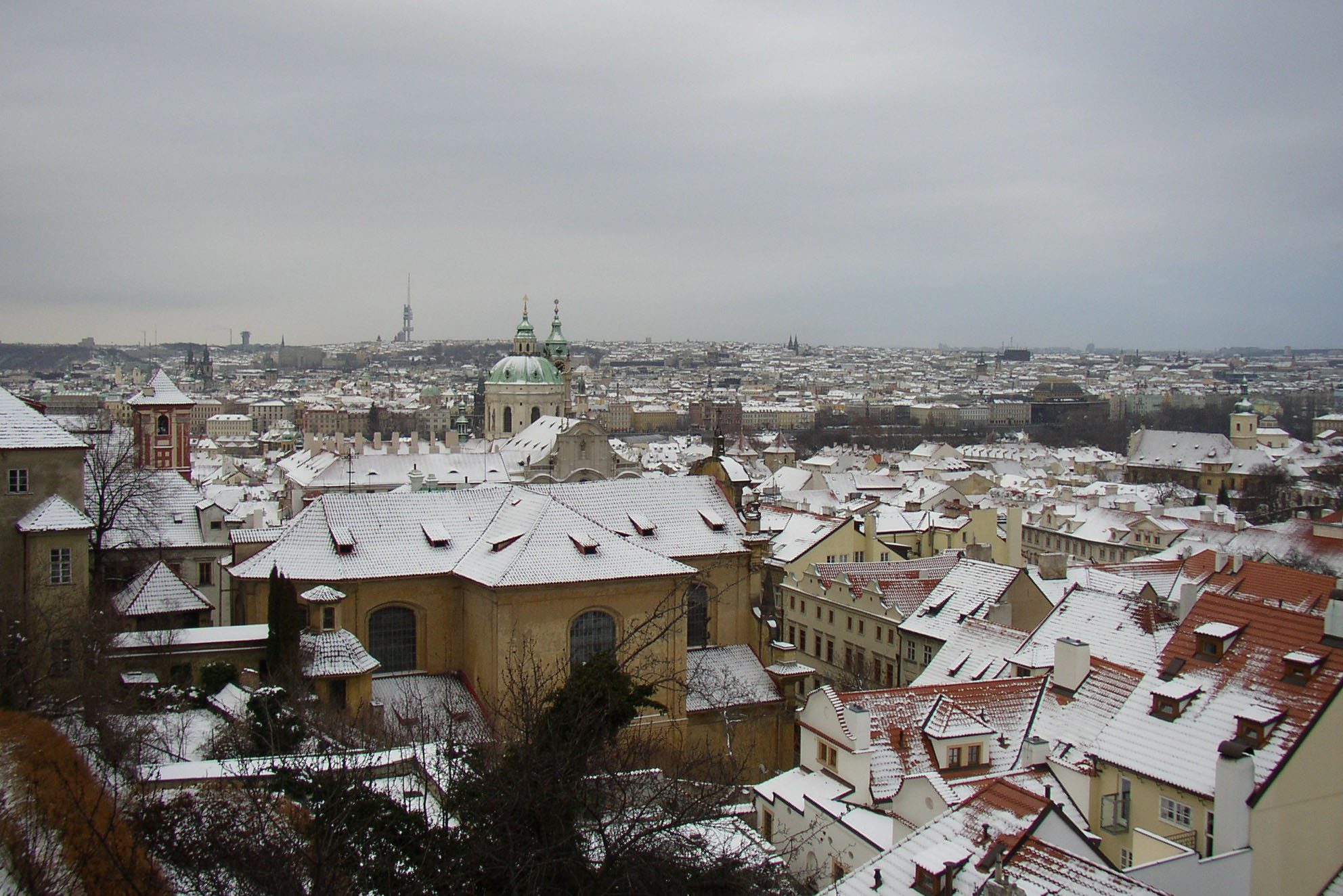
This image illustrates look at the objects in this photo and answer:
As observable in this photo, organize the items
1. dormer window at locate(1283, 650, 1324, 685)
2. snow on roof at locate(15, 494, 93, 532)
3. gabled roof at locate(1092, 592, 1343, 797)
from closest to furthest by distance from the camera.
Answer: gabled roof at locate(1092, 592, 1343, 797) < dormer window at locate(1283, 650, 1324, 685) < snow on roof at locate(15, 494, 93, 532)

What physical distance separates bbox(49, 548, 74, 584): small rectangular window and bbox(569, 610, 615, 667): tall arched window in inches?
442

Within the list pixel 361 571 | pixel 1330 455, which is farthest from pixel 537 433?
pixel 1330 455

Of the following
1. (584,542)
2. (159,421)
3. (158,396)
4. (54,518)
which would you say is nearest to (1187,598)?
(584,542)

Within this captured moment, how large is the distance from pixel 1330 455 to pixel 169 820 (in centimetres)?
12305

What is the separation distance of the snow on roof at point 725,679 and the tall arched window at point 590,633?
7.42 ft

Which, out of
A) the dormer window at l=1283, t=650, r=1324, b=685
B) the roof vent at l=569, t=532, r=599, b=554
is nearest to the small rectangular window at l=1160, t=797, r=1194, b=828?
the dormer window at l=1283, t=650, r=1324, b=685

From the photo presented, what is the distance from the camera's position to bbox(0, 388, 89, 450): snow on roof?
2673 cm

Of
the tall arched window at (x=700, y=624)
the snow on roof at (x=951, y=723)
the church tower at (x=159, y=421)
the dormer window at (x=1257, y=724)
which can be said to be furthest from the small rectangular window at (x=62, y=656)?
the dormer window at (x=1257, y=724)

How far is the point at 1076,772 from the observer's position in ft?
58.4

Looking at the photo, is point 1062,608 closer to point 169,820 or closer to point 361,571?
point 361,571

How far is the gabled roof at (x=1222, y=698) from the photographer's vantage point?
52.1 ft

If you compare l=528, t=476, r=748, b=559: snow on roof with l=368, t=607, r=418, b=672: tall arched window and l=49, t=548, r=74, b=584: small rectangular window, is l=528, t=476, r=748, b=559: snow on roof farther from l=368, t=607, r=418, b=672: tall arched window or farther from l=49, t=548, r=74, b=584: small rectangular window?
l=49, t=548, r=74, b=584: small rectangular window

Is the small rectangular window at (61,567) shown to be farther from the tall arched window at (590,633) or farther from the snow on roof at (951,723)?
the snow on roof at (951,723)

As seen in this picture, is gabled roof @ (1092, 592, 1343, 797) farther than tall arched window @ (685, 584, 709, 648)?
No
